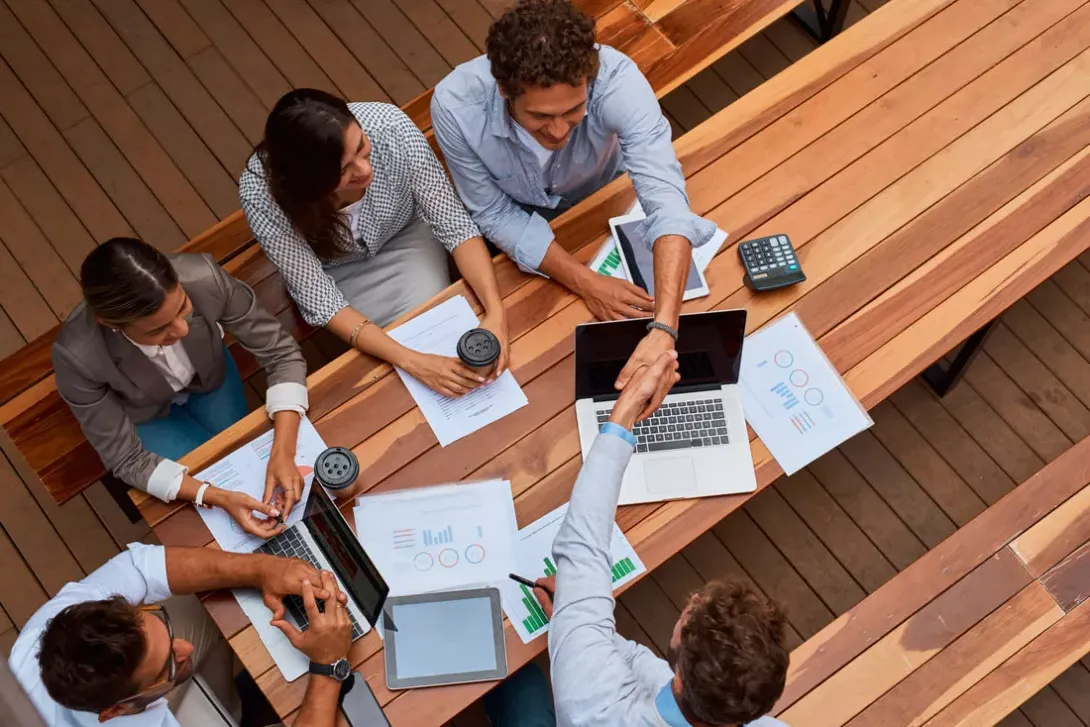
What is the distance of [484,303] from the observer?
234 cm

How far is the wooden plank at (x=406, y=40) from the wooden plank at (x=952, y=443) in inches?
76.6

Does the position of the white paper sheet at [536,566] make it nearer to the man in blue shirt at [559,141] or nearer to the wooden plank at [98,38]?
the man in blue shirt at [559,141]

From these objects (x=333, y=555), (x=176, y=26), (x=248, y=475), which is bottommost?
(x=333, y=555)

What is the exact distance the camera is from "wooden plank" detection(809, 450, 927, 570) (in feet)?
9.79

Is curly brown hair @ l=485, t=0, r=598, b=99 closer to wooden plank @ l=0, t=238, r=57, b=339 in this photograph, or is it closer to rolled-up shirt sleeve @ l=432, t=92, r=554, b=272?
rolled-up shirt sleeve @ l=432, t=92, r=554, b=272

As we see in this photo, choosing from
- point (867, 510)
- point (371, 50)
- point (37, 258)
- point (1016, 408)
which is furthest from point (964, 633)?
point (37, 258)

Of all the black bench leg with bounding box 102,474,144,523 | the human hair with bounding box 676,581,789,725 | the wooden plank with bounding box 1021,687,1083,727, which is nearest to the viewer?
the human hair with bounding box 676,581,789,725

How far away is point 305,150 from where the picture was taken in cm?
210

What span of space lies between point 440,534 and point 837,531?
1.43m

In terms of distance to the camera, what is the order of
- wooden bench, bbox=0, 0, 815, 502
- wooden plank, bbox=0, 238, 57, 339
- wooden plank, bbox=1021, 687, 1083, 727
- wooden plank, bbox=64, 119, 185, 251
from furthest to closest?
wooden plank, bbox=64, 119, 185, 251 < wooden plank, bbox=0, 238, 57, 339 < wooden plank, bbox=1021, 687, 1083, 727 < wooden bench, bbox=0, 0, 815, 502

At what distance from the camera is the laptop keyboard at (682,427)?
2.19 metres

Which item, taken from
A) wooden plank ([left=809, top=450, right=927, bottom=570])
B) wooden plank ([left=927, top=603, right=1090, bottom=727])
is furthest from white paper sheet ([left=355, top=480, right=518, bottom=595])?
wooden plank ([left=809, top=450, right=927, bottom=570])

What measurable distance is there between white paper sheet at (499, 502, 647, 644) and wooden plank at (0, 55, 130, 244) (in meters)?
1.98

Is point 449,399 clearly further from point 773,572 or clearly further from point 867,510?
point 867,510
